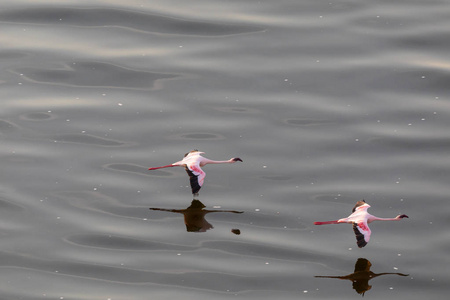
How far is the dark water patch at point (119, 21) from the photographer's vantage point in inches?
936

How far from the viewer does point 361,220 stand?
16.8m

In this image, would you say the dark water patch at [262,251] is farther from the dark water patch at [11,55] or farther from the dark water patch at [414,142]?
the dark water patch at [11,55]

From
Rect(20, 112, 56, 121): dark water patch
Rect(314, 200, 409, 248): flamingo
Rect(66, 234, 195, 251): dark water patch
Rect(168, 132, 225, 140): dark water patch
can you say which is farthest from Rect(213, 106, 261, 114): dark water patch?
Rect(66, 234, 195, 251): dark water patch

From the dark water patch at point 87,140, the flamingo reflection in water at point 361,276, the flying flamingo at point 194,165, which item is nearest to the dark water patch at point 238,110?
the dark water patch at point 87,140

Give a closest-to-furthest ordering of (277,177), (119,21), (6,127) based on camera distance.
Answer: (277,177)
(6,127)
(119,21)

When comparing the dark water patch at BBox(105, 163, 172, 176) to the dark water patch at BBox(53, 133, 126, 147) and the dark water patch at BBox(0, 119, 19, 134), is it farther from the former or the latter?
the dark water patch at BBox(0, 119, 19, 134)

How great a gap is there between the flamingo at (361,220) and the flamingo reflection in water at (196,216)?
1961 millimetres

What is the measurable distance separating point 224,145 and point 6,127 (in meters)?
4.31

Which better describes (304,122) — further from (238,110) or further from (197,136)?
(197,136)

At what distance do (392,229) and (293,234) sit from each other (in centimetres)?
172

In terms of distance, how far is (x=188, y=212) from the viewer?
59.8ft

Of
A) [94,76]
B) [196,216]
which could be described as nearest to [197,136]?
[196,216]

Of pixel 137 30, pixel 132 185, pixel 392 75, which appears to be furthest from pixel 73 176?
pixel 392 75

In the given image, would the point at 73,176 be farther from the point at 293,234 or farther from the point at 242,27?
the point at 242,27
